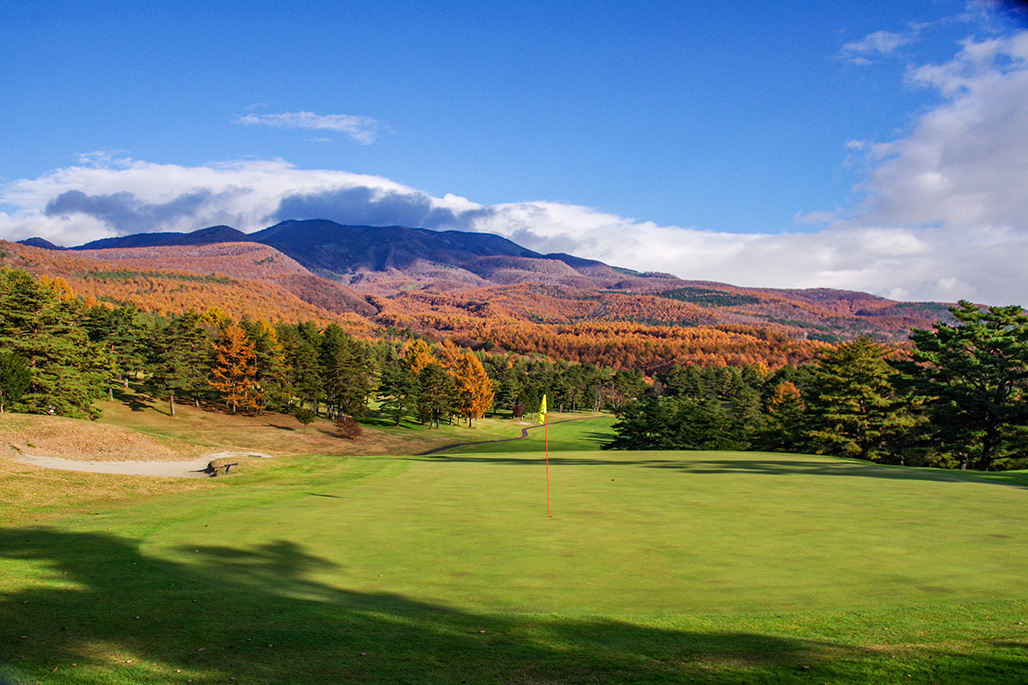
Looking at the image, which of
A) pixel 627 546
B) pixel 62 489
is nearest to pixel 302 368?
pixel 62 489

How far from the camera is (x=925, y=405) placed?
51.8m

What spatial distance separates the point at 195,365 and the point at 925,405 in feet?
243

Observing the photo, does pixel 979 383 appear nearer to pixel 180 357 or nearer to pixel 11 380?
pixel 11 380

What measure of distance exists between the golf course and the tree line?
36.2 m

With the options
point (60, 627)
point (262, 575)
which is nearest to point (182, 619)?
point (60, 627)

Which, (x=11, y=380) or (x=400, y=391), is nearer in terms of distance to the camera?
(x=11, y=380)

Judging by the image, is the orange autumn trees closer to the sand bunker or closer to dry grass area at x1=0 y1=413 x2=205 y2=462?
dry grass area at x1=0 y1=413 x2=205 y2=462

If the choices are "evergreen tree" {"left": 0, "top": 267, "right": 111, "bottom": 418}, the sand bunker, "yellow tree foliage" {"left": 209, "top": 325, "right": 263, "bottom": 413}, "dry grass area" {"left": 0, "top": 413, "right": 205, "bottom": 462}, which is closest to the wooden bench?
the sand bunker

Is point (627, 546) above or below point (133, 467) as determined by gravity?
above

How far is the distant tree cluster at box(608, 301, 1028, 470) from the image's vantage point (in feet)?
148

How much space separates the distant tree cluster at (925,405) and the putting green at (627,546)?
28.5 m

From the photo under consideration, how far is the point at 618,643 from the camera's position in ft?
23.1

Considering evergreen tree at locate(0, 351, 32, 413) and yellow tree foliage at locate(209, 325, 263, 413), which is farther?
yellow tree foliage at locate(209, 325, 263, 413)

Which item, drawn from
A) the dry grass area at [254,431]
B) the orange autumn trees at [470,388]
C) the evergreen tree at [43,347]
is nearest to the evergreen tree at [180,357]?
the dry grass area at [254,431]
